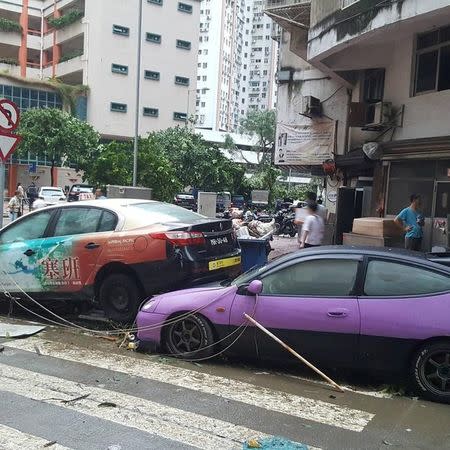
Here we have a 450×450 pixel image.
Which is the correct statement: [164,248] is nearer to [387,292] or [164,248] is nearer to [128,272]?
[128,272]

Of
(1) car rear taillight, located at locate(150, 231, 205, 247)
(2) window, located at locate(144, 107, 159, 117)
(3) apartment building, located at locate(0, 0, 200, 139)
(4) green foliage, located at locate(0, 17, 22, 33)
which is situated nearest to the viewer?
(1) car rear taillight, located at locate(150, 231, 205, 247)

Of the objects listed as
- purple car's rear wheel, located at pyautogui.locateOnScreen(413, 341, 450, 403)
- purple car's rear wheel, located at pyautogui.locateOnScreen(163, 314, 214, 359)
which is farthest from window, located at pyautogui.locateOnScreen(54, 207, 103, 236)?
purple car's rear wheel, located at pyautogui.locateOnScreen(413, 341, 450, 403)

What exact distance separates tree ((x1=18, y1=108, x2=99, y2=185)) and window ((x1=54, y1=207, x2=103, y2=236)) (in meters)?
32.1

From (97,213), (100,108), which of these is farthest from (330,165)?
(100,108)

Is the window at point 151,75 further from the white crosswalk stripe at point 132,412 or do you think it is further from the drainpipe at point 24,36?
the white crosswalk stripe at point 132,412

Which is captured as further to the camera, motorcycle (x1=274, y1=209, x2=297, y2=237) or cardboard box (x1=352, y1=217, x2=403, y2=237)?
motorcycle (x1=274, y1=209, x2=297, y2=237)

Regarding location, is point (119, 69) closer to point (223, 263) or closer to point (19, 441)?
point (223, 263)

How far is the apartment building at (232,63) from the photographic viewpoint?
120625 mm

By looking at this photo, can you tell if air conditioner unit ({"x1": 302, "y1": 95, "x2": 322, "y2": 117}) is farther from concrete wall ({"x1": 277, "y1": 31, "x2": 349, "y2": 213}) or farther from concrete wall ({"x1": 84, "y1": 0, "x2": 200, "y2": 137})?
concrete wall ({"x1": 84, "y1": 0, "x2": 200, "y2": 137})

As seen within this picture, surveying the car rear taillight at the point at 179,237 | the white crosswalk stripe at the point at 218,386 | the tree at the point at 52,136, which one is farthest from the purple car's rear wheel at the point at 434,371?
the tree at the point at 52,136

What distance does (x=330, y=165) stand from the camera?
16.0 m

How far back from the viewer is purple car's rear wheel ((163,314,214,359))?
5.67 meters

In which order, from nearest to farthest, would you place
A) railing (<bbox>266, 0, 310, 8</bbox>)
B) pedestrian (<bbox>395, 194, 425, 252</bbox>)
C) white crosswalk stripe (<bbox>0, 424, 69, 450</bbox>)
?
white crosswalk stripe (<bbox>0, 424, 69, 450</bbox>) < pedestrian (<bbox>395, 194, 425, 252</bbox>) < railing (<bbox>266, 0, 310, 8</bbox>)

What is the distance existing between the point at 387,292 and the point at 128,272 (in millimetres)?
3223
